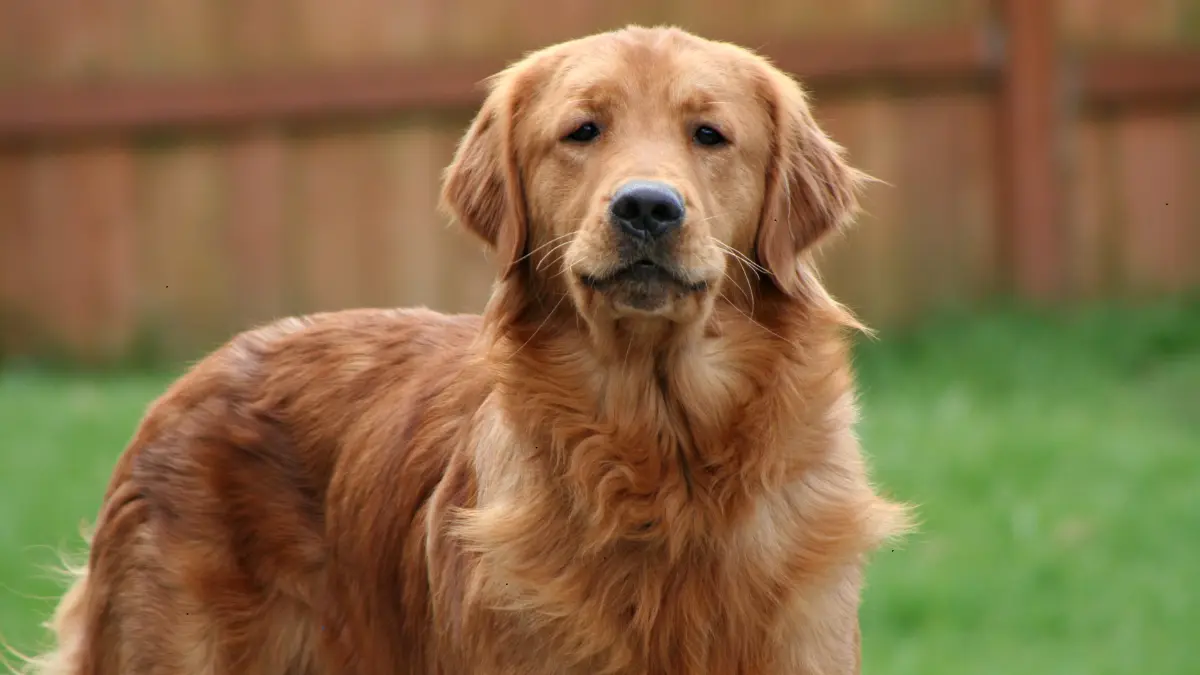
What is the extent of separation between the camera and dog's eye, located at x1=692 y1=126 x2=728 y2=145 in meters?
4.36

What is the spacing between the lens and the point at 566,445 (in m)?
4.30

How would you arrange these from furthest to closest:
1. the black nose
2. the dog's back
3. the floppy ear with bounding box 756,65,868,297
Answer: the dog's back
the floppy ear with bounding box 756,65,868,297
the black nose

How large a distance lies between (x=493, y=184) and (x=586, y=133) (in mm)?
396

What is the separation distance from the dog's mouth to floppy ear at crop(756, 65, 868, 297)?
0.36 m

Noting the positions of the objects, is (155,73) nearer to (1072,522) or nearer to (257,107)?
(257,107)

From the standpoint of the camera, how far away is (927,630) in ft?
22.8

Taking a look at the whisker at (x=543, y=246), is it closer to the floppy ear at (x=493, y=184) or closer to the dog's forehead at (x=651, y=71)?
the floppy ear at (x=493, y=184)

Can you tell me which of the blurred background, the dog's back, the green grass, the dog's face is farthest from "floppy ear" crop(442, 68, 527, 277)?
the blurred background

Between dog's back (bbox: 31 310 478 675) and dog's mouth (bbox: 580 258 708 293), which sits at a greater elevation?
dog's mouth (bbox: 580 258 708 293)

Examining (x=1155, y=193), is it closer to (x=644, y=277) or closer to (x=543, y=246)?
(x=543, y=246)

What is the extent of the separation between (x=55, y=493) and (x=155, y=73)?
3518mm

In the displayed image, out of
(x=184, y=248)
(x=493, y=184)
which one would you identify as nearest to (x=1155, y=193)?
(x=184, y=248)

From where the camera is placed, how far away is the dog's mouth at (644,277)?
4.10 metres

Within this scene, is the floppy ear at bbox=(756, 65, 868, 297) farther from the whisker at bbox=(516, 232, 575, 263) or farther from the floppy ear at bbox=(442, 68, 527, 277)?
the floppy ear at bbox=(442, 68, 527, 277)
